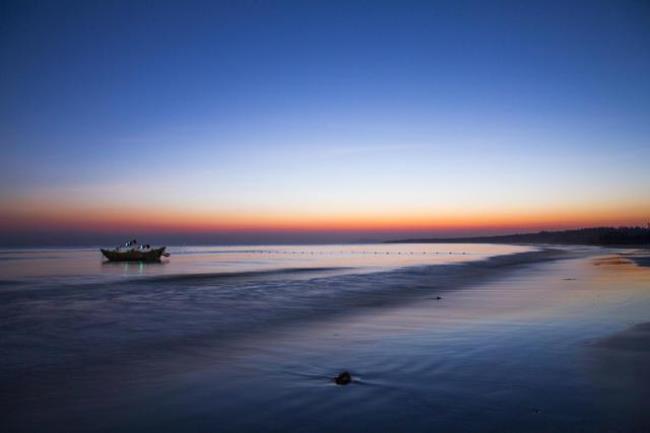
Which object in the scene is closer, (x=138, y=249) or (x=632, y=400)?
Result: (x=632, y=400)

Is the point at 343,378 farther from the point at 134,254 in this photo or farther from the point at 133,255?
the point at 133,255

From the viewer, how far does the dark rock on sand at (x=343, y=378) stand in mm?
6121

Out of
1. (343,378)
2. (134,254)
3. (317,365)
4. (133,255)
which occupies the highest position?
(134,254)

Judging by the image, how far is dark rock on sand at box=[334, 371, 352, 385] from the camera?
6.12m

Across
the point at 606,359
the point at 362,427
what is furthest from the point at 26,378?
the point at 606,359

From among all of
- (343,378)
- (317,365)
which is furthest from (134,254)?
(343,378)

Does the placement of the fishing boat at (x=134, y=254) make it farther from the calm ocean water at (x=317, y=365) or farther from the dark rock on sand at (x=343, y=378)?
the dark rock on sand at (x=343, y=378)

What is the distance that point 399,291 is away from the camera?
60.5 feet

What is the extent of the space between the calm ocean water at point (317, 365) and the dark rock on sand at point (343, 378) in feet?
0.35

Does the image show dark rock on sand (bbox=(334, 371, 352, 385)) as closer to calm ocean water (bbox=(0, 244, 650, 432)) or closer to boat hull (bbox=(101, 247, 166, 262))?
calm ocean water (bbox=(0, 244, 650, 432))

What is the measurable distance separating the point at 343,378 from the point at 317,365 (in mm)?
1089

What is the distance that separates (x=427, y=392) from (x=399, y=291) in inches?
508

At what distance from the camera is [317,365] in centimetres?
715

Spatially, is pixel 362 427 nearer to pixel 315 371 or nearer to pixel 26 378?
pixel 315 371
